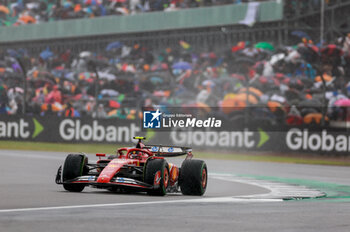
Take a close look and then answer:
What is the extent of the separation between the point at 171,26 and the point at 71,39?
234 inches

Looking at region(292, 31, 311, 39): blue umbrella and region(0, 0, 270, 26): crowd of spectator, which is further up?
region(0, 0, 270, 26): crowd of spectator

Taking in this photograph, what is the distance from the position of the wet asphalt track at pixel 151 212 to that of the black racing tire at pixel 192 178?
0.44 metres

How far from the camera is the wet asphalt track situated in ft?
20.0

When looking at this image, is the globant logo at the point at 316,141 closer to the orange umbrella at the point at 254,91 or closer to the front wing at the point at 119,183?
the orange umbrella at the point at 254,91

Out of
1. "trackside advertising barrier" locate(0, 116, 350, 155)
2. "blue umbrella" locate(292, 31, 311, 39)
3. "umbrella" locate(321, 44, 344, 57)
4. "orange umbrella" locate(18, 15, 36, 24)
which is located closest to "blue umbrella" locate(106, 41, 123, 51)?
"orange umbrella" locate(18, 15, 36, 24)

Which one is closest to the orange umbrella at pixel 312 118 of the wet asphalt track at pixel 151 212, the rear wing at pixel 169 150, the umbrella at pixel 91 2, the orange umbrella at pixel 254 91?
the orange umbrella at pixel 254 91

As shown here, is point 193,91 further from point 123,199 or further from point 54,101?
point 123,199

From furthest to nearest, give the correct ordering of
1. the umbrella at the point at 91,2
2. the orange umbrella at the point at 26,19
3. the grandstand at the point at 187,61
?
1. the orange umbrella at the point at 26,19
2. the umbrella at the point at 91,2
3. the grandstand at the point at 187,61

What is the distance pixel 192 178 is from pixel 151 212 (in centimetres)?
303

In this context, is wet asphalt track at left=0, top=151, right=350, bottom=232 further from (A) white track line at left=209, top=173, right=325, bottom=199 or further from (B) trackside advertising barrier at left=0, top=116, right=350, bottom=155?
(B) trackside advertising barrier at left=0, top=116, right=350, bottom=155

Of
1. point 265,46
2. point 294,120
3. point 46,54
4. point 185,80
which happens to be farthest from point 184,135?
point 46,54

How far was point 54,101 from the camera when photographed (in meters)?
31.8

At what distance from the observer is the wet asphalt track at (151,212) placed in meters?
6.09

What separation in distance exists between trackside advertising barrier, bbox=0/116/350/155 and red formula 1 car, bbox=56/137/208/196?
41.1 ft
